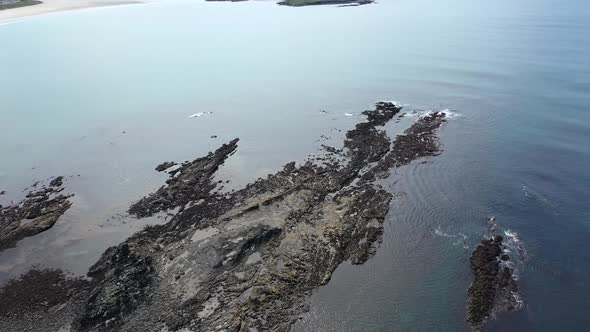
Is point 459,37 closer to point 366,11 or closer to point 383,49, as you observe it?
point 383,49

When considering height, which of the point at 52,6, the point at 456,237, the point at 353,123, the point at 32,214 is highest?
the point at 52,6

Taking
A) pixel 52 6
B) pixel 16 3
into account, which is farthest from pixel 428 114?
pixel 16 3

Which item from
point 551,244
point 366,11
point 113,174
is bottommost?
point 551,244

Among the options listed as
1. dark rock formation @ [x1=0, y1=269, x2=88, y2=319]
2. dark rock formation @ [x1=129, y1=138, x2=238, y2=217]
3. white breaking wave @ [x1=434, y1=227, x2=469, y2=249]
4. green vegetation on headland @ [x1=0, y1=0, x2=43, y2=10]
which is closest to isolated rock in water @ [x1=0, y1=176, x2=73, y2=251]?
dark rock formation @ [x1=0, y1=269, x2=88, y2=319]

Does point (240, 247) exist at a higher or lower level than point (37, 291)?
higher

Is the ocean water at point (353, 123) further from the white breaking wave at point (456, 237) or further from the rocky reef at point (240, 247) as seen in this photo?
the rocky reef at point (240, 247)

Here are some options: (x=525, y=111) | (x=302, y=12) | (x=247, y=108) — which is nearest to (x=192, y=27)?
(x=302, y=12)

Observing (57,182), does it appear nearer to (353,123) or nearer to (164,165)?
(164,165)
